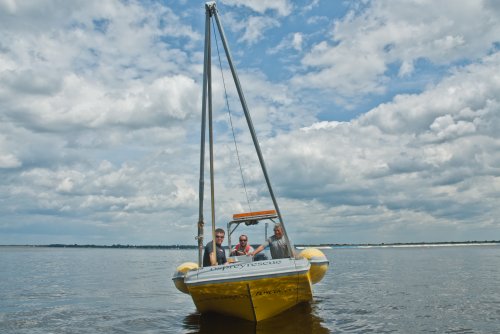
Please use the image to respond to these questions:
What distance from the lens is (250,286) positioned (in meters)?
11.8

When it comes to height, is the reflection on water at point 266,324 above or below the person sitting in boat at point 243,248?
below

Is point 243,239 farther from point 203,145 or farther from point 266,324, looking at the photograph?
point 203,145

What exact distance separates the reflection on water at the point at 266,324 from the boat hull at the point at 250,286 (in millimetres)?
425

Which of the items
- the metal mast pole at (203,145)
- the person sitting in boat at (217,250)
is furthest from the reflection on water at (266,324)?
the metal mast pole at (203,145)

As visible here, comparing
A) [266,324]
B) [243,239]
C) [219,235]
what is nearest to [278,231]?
[243,239]

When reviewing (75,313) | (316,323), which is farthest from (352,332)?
Answer: (75,313)

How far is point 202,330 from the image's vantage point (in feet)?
44.7

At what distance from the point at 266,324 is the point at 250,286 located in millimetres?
2224

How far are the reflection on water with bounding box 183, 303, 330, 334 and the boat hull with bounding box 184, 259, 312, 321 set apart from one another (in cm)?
43

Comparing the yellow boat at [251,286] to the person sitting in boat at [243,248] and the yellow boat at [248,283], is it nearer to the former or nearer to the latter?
the yellow boat at [248,283]

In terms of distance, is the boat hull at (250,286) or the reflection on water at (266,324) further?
the reflection on water at (266,324)

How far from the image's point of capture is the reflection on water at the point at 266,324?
1291cm

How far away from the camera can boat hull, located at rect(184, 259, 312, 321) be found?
1190cm

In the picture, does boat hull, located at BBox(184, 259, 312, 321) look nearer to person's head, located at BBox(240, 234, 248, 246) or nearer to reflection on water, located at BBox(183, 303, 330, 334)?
reflection on water, located at BBox(183, 303, 330, 334)
